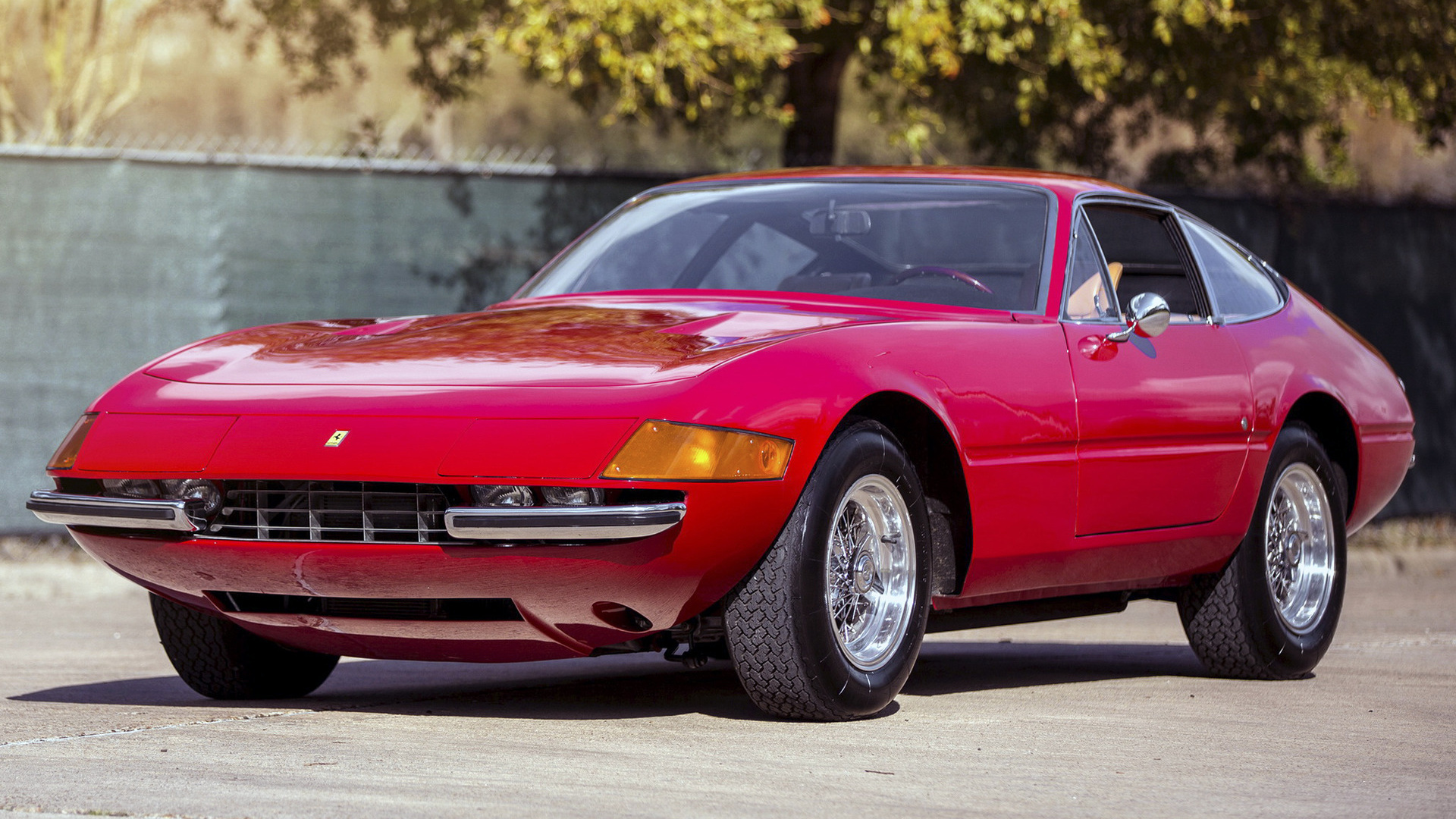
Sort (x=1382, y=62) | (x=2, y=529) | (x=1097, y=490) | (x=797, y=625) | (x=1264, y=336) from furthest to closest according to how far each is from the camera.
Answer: (x=1382, y=62) < (x=2, y=529) < (x=1264, y=336) < (x=1097, y=490) < (x=797, y=625)

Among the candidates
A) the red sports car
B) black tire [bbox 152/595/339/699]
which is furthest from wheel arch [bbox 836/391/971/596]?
black tire [bbox 152/595/339/699]

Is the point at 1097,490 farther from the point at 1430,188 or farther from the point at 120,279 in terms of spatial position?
the point at 1430,188

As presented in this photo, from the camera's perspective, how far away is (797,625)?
15.8 ft

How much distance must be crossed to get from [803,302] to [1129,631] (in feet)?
11.4

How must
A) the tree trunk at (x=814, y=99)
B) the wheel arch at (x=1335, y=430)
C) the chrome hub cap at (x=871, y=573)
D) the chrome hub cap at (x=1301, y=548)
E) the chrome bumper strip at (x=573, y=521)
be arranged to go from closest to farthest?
the chrome bumper strip at (x=573, y=521)
the chrome hub cap at (x=871, y=573)
the chrome hub cap at (x=1301, y=548)
the wheel arch at (x=1335, y=430)
the tree trunk at (x=814, y=99)

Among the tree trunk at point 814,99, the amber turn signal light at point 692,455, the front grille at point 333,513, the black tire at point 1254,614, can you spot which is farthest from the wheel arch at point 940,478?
the tree trunk at point 814,99

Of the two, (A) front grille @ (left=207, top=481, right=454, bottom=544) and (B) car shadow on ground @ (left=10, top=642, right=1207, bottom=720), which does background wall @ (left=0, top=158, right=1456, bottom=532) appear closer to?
(B) car shadow on ground @ (left=10, top=642, right=1207, bottom=720)

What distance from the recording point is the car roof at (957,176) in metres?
6.39

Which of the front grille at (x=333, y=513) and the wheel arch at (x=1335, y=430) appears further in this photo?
the wheel arch at (x=1335, y=430)

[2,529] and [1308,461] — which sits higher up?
[1308,461]

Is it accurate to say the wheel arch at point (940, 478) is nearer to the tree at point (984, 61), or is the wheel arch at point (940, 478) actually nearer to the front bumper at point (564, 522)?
the front bumper at point (564, 522)

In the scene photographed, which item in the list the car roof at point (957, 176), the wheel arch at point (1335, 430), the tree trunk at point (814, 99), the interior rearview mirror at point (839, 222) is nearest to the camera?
the interior rearview mirror at point (839, 222)

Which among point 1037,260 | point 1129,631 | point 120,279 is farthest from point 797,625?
point 120,279

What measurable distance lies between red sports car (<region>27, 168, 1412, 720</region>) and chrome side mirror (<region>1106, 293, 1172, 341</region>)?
0.01 metres
